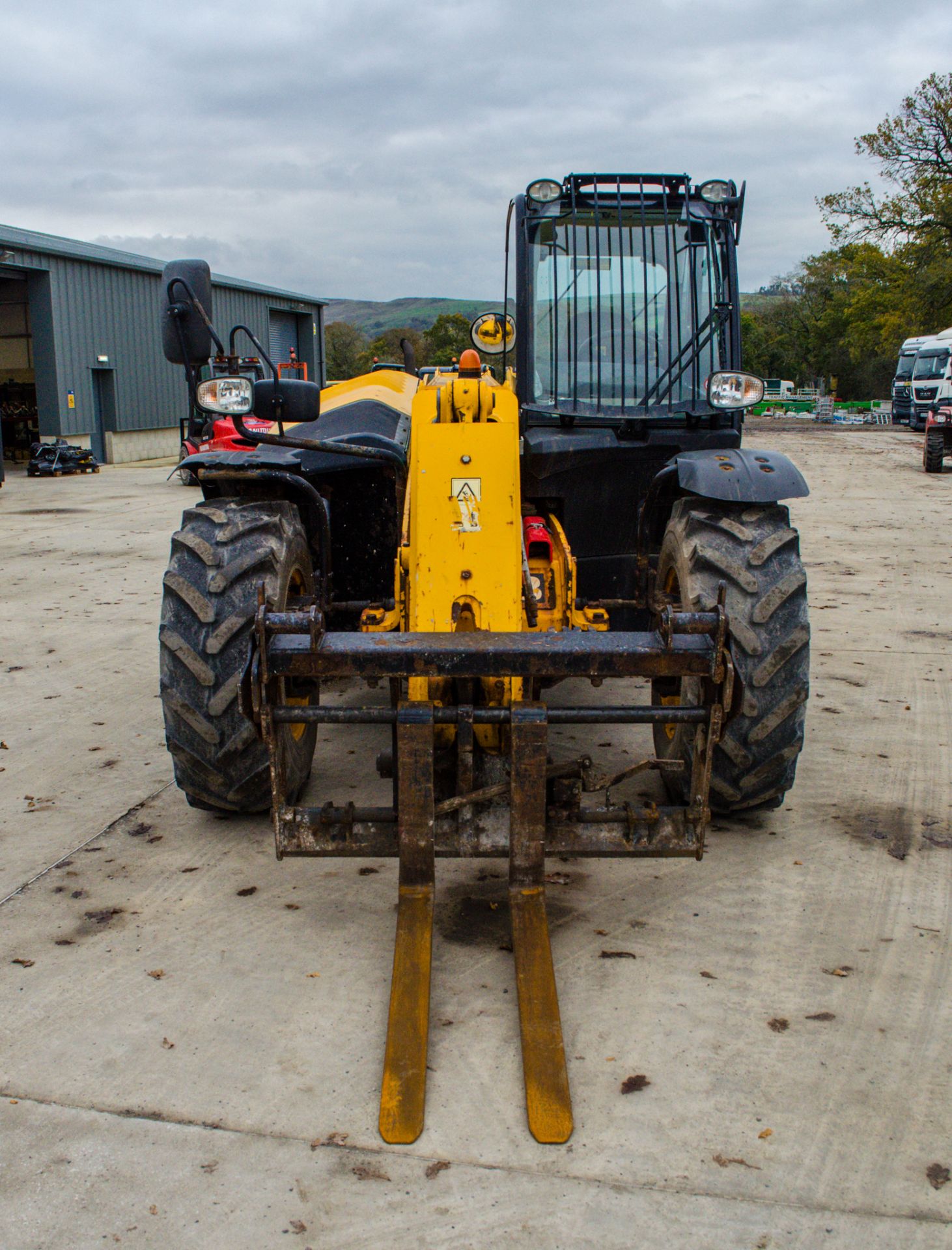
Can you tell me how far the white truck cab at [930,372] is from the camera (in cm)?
3569

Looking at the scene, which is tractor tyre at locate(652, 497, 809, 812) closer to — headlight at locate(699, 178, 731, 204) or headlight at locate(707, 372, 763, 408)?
headlight at locate(707, 372, 763, 408)

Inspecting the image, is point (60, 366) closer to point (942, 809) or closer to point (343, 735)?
point (343, 735)

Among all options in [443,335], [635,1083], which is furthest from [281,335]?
[635,1083]

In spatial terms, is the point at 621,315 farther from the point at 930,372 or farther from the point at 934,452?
the point at 930,372

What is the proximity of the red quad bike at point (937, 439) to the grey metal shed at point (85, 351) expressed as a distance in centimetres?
1625

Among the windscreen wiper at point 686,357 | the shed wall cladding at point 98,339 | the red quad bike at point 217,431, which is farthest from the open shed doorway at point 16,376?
the windscreen wiper at point 686,357

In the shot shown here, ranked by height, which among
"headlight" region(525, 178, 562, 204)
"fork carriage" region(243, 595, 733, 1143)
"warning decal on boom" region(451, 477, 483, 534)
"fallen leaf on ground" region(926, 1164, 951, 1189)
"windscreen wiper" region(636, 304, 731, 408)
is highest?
"headlight" region(525, 178, 562, 204)

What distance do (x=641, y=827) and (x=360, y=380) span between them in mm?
4601

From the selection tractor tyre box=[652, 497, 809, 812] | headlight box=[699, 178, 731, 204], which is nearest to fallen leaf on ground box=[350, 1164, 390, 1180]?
tractor tyre box=[652, 497, 809, 812]

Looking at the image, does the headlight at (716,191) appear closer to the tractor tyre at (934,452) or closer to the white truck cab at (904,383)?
the tractor tyre at (934,452)

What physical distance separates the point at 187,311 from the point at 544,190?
7.43 ft

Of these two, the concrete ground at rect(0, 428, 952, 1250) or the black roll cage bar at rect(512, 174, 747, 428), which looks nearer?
A: the concrete ground at rect(0, 428, 952, 1250)

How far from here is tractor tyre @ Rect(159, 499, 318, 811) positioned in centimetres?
439

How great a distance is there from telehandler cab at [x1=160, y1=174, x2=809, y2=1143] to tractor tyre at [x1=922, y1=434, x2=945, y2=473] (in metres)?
19.8
